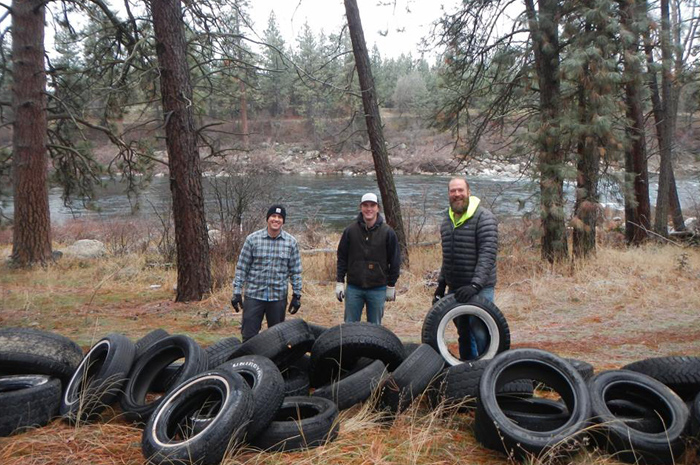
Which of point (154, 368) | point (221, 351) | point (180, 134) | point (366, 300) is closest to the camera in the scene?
point (154, 368)

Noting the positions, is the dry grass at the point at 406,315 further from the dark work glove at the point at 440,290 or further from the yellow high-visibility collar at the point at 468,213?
the yellow high-visibility collar at the point at 468,213

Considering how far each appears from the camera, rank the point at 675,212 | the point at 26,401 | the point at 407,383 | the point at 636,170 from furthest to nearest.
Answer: the point at 675,212 → the point at 636,170 → the point at 407,383 → the point at 26,401

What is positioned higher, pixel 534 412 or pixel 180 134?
pixel 180 134

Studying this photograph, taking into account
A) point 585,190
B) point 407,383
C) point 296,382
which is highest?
point 585,190

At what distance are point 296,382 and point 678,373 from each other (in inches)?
117

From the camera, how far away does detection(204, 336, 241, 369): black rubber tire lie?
442 cm

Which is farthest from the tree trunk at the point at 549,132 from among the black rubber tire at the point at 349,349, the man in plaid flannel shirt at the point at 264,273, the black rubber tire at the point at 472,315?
the black rubber tire at the point at 349,349

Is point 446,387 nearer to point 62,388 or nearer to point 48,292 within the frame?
point 62,388

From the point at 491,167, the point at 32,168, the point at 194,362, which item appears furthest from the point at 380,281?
the point at 491,167

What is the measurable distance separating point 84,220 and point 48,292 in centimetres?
1251

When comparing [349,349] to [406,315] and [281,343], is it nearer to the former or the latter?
[281,343]

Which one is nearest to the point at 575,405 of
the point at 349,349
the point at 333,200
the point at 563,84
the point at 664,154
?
the point at 349,349

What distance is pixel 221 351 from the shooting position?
4551 mm

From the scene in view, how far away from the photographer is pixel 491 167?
39.2 meters
